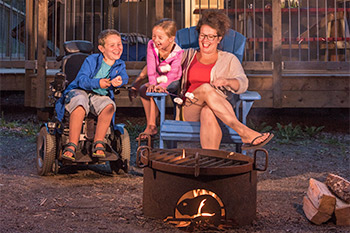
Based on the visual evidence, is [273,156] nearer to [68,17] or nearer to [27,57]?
[27,57]

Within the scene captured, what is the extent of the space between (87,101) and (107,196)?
0.79 metres

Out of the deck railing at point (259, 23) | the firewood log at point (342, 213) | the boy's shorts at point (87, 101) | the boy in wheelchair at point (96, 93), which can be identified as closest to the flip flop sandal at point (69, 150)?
the boy in wheelchair at point (96, 93)

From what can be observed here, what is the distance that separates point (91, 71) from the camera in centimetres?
360

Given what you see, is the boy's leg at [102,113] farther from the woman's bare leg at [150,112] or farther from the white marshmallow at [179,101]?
the white marshmallow at [179,101]

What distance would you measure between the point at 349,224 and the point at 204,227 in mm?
843

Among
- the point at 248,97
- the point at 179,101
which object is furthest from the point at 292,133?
the point at 179,101

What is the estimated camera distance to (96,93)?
12.1 feet

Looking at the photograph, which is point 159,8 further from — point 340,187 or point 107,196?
point 340,187

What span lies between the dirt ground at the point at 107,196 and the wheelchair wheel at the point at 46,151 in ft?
0.26

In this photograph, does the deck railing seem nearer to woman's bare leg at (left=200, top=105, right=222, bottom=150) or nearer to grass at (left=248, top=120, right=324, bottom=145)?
grass at (left=248, top=120, right=324, bottom=145)

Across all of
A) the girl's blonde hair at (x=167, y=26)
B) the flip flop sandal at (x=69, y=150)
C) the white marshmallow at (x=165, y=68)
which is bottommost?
the flip flop sandal at (x=69, y=150)

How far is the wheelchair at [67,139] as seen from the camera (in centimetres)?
359

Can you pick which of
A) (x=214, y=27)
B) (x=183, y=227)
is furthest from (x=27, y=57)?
(x=183, y=227)

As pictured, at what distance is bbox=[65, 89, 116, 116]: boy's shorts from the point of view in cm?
353
